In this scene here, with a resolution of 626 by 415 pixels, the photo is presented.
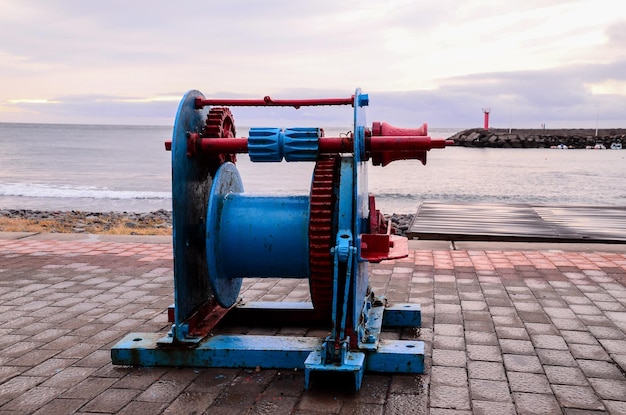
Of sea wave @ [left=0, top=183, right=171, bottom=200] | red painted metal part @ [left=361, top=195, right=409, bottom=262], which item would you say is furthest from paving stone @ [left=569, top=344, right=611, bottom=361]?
sea wave @ [left=0, top=183, right=171, bottom=200]

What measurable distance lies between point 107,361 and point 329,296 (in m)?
1.51

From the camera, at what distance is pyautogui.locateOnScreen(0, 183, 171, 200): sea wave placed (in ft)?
80.2

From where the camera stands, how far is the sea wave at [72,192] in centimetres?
2445

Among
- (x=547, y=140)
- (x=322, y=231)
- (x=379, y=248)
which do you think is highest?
(x=547, y=140)

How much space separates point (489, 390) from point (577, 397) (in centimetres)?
46

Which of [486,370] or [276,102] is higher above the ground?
[276,102]

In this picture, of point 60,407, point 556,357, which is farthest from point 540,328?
point 60,407

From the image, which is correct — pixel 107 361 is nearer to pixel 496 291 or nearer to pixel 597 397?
pixel 597 397

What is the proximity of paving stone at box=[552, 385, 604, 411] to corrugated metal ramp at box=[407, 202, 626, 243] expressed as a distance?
535 centimetres

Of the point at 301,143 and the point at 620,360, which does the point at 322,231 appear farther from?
the point at 620,360

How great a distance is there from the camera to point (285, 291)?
18.4ft

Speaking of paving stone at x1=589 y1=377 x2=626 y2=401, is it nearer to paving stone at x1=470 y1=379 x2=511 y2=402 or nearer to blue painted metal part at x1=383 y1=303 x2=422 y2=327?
paving stone at x1=470 y1=379 x2=511 y2=402

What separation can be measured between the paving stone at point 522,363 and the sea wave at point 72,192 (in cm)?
2156

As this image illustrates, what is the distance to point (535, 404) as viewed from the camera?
10.2 feet
